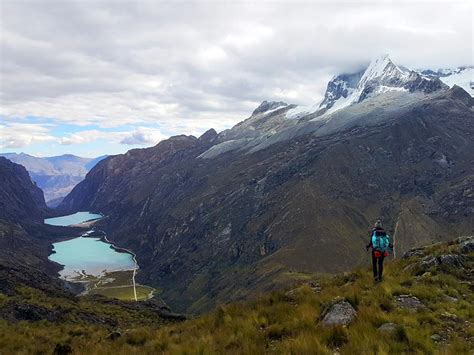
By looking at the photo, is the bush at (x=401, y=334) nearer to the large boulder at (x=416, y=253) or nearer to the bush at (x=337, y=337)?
the bush at (x=337, y=337)

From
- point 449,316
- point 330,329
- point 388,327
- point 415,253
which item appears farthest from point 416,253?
point 330,329

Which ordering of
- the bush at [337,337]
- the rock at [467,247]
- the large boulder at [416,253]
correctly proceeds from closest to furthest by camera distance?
1. the bush at [337,337]
2. the rock at [467,247]
3. the large boulder at [416,253]

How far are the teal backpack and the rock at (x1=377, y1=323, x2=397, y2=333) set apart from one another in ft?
27.3

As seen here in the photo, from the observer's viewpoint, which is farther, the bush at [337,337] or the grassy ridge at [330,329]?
the bush at [337,337]

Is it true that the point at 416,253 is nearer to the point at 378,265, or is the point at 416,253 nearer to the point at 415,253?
the point at 415,253

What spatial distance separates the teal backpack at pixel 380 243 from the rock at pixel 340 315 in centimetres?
649

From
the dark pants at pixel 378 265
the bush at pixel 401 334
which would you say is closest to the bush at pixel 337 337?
the bush at pixel 401 334

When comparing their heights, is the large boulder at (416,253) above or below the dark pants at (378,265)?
below

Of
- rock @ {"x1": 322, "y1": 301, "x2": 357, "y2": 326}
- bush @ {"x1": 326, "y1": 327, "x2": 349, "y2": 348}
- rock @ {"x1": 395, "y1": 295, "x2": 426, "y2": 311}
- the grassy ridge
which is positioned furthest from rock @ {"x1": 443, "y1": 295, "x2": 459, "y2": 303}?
bush @ {"x1": 326, "y1": 327, "x2": 349, "y2": 348}

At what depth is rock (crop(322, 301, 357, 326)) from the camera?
16.5 metres

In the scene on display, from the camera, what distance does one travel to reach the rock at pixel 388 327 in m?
15.1

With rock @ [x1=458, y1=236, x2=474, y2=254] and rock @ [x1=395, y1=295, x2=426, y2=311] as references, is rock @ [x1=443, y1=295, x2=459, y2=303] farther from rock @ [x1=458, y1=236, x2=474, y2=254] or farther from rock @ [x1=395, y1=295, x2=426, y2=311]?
rock @ [x1=458, y1=236, x2=474, y2=254]

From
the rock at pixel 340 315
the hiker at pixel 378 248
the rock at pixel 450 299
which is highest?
the hiker at pixel 378 248

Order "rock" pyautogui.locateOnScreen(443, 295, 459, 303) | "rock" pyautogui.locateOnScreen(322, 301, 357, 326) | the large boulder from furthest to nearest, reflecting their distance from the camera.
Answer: the large boulder, "rock" pyautogui.locateOnScreen(443, 295, 459, 303), "rock" pyautogui.locateOnScreen(322, 301, 357, 326)
